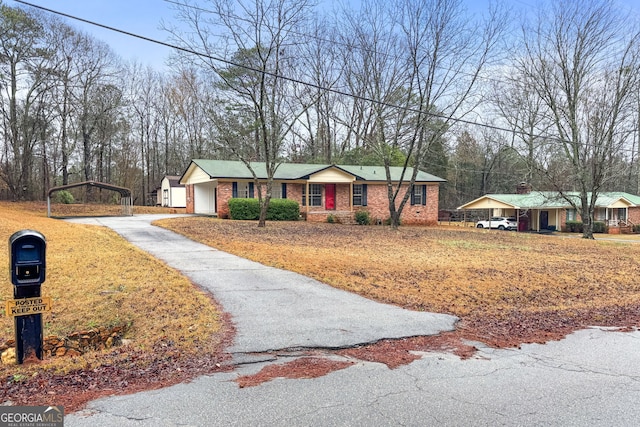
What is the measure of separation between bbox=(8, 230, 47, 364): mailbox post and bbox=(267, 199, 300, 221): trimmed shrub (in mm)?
20685

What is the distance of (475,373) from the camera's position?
13.0 feet

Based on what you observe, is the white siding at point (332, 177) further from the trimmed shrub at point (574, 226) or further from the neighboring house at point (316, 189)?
the trimmed shrub at point (574, 226)

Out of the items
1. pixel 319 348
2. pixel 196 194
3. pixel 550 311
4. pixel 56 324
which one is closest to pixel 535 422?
pixel 319 348

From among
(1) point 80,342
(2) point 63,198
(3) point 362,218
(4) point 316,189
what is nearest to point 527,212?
(3) point 362,218

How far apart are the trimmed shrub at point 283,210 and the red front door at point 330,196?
9.76 ft

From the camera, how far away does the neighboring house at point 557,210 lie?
34.2m

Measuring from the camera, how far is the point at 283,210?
25172 millimetres

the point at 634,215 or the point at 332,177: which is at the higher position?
the point at 332,177

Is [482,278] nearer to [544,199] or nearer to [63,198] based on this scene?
[544,199]

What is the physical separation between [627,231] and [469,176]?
56.9 feet

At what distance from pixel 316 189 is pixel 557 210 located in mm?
22574

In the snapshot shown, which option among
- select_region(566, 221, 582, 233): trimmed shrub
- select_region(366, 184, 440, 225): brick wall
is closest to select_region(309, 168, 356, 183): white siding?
select_region(366, 184, 440, 225): brick wall

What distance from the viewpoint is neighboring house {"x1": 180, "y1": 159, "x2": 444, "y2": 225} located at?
25.6 meters

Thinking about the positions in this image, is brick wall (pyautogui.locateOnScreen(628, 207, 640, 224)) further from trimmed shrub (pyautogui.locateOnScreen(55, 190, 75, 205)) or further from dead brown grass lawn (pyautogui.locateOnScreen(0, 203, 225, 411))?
trimmed shrub (pyautogui.locateOnScreen(55, 190, 75, 205))
